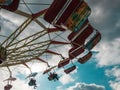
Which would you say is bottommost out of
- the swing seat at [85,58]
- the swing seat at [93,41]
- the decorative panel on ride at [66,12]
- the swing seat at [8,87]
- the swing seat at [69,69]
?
the decorative panel on ride at [66,12]

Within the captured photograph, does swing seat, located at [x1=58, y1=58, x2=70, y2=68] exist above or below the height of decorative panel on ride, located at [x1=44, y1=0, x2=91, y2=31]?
above

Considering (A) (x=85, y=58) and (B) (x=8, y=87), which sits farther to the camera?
(B) (x=8, y=87)

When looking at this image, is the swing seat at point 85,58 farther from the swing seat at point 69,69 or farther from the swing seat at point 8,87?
the swing seat at point 8,87

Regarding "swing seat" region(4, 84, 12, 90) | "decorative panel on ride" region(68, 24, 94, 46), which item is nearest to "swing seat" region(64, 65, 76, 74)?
"decorative panel on ride" region(68, 24, 94, 46)

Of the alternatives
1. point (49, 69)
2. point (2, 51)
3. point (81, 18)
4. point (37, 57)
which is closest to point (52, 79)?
point (49, 69)

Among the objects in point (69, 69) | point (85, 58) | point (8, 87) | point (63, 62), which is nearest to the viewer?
point (85, 58)

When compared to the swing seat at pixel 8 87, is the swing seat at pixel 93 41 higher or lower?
lower

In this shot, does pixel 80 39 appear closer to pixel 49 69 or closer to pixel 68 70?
pixel 68 70

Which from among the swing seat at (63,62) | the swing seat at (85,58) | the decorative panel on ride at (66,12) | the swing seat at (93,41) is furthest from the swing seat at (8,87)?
the decorative panel on ride at (66,12)

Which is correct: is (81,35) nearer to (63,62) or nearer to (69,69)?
(63,62)

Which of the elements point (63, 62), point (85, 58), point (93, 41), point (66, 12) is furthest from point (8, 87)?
point (66, 12)

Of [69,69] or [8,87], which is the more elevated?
[8,87]

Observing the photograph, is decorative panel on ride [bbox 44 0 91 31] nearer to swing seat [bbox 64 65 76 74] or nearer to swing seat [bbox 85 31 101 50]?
swing seat [bbox 85 31 101 50]

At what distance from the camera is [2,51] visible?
24.9 metres
